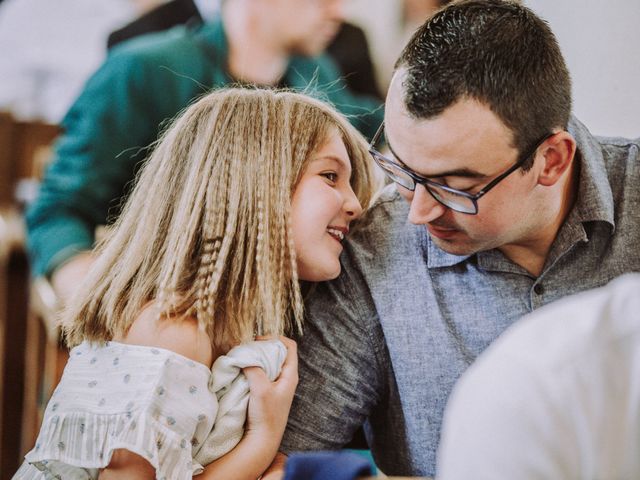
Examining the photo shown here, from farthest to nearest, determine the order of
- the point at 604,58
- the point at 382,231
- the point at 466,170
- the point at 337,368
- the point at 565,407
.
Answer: the point at 604,58, the point at 382,231, the point at 337,368, the point at 466,170, the point at 565,407

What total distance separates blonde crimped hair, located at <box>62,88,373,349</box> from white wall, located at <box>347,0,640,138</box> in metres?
0.89

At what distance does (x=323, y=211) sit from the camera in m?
1.36

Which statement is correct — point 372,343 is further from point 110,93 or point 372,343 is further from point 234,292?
point 110,93

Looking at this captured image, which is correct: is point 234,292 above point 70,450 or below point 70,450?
above

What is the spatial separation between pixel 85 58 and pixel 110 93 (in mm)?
594

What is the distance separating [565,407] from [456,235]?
2.43 ft

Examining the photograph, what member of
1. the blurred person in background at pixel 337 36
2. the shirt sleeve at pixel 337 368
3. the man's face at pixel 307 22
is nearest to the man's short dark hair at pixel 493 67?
the shirt sleeve at pixel 337 368

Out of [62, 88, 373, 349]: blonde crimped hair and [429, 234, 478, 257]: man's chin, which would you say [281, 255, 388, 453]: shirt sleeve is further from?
[429, 234, 478, 257]: man's chin

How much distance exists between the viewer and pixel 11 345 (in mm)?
3338

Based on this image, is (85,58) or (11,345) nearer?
(85,58)

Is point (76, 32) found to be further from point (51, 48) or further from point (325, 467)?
point (325, 467)

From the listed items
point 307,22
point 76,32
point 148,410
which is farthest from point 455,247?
point 76,32

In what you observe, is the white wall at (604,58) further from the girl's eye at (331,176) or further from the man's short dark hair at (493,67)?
the girl's eye at (331,176)

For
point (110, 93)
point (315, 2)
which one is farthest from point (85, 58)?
point (315, 2)
